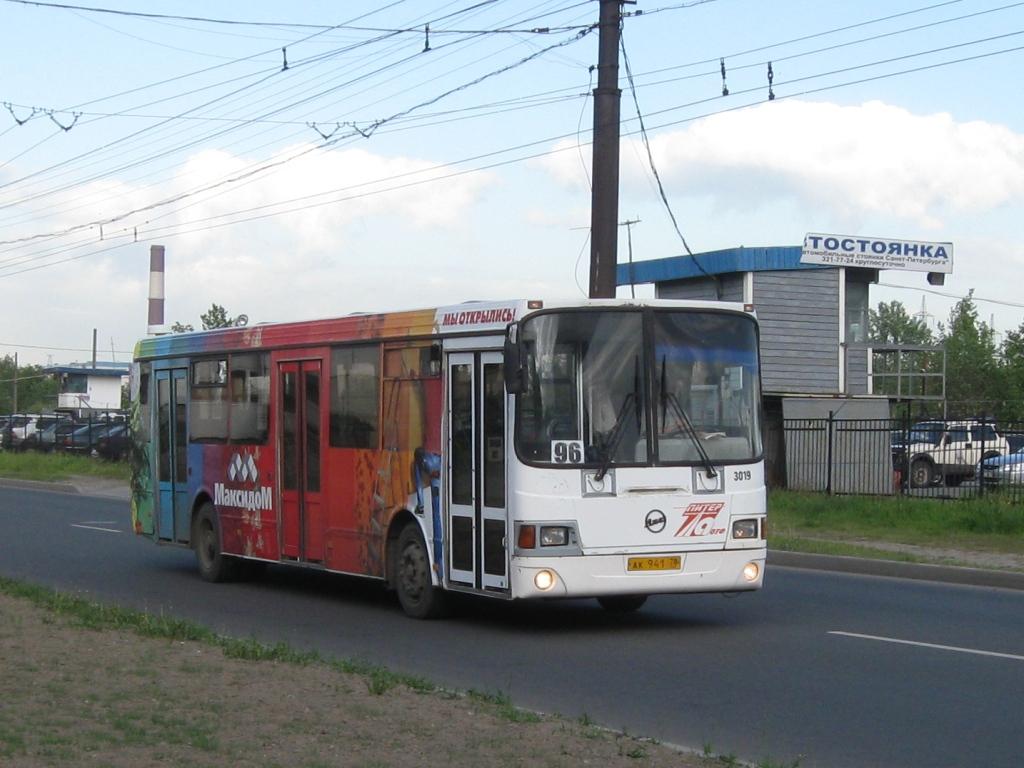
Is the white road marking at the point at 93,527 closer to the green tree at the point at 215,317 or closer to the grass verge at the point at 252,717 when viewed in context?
the grass verge at the point at 252,717

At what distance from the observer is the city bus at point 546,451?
11961 millimetres

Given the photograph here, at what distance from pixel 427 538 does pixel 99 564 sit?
7284 millimetres

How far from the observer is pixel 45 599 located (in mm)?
12977

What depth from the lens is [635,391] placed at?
40.0 ft

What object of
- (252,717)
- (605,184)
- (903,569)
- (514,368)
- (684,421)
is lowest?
(903,569)

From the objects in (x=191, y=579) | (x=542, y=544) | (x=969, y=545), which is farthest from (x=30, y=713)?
(x=969, y=545)

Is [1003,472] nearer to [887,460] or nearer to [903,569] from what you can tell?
[887,460]

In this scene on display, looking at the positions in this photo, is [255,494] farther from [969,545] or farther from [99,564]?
[969,545]

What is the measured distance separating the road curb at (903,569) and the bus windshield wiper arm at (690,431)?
20.6 feet

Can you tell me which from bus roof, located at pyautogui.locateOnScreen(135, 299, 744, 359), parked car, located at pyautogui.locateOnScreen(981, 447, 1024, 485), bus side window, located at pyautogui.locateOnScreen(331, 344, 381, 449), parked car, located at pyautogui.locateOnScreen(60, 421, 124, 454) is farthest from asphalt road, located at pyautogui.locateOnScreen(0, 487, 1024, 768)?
parked car, located at pyautogui.locateOnScreen(60, 421, 124, 454)

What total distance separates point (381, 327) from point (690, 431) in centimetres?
324

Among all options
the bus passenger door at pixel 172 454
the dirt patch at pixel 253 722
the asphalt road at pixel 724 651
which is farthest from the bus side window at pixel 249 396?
the dirt patch at pixel 253 722

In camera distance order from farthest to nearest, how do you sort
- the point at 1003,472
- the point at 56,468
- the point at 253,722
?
the point at 56,468
the point at 1003,472
the point at 253,722

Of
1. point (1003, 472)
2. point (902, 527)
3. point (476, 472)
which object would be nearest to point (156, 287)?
point (1003, 472)
